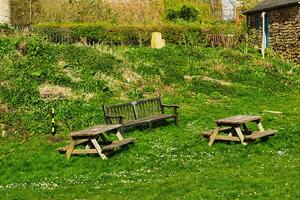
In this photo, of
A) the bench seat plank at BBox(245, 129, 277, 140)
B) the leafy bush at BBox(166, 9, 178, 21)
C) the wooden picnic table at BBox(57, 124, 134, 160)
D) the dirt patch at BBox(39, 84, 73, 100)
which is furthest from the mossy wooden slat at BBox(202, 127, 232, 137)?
the leafy bush at BBox(166, 9, 178, 21)

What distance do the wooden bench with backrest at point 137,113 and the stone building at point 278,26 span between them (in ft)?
51.7

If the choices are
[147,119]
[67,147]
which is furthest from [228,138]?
[67,147]

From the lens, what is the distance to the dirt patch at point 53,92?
58.8ft

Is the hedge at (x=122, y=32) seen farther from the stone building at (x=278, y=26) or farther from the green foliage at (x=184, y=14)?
the stone building at (x=278, y=26)

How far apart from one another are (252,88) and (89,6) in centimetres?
1390

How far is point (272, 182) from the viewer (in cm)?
894

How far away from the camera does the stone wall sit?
98.0 ft

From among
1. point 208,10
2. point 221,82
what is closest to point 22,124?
point 221,82

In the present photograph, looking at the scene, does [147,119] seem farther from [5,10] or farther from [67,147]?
[5,10]

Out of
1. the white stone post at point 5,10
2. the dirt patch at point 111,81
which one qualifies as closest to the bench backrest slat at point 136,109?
the dirt patch at point 111,81

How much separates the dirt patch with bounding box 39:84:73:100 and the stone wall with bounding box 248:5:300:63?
16.4 metres

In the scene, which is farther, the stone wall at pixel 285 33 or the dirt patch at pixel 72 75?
the stone wall at pixel 285 33

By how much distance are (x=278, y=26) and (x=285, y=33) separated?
0.86 m

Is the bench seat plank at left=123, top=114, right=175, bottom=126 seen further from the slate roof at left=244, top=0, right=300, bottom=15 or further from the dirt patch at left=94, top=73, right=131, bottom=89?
the slate roof at left=244, top=0, right=300, bottom=15
